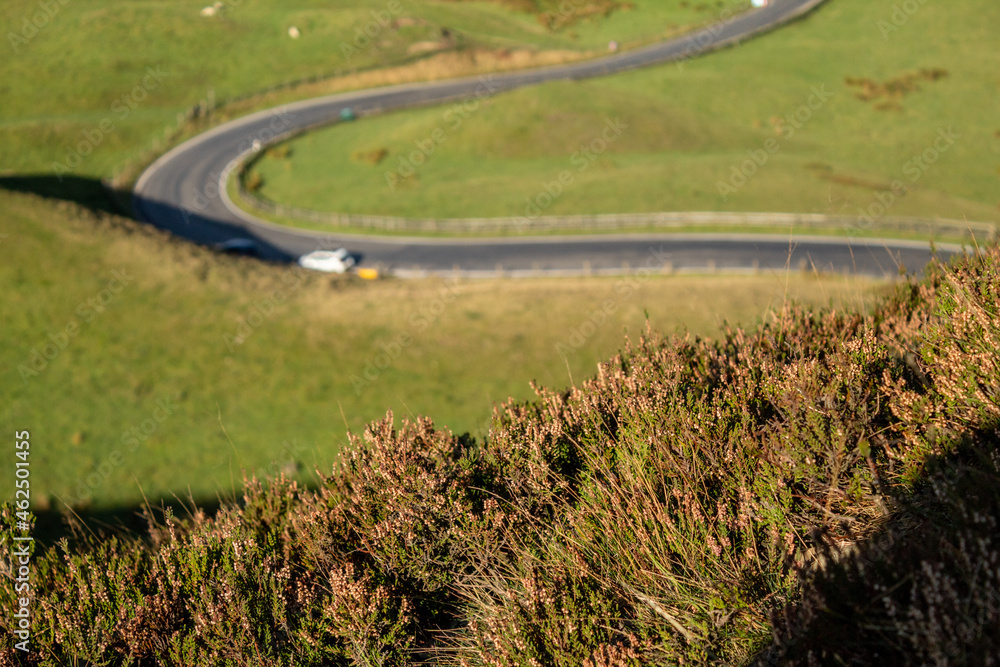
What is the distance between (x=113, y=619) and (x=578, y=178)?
49.8 m

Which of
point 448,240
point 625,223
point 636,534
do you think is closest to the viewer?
point 636,534

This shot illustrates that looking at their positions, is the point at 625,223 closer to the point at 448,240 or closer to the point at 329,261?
the point at 448,240

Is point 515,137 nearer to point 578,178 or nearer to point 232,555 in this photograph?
point 578,178

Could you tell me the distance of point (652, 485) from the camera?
5504 mm

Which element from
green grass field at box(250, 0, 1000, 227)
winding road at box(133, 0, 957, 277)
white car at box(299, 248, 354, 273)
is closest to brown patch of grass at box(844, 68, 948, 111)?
green grass field at box(250, 0, 1000, 227)

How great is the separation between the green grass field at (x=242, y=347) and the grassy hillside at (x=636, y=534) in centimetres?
1739

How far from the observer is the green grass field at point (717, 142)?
158ft

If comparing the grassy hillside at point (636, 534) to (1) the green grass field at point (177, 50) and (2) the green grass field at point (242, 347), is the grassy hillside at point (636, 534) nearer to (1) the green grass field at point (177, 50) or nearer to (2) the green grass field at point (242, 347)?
(2) the green grass field at point (242, 347)

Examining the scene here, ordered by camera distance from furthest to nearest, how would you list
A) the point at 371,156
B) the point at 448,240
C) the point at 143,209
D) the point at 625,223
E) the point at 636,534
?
the point at 371,156, the point at 143,209, the point at 448,240, the point at 625,223, the point at 636,534

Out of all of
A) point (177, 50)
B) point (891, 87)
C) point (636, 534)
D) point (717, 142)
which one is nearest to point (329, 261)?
point (717, 142)

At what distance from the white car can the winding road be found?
4.86ft

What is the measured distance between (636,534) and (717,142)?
60.1 meters

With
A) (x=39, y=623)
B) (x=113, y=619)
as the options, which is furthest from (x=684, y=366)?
(x=39, y=623)

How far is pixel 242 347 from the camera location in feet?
98.3
